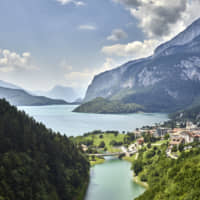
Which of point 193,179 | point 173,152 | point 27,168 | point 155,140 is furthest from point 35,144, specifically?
point 155,140

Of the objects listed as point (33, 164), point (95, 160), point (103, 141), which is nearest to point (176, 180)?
point (33, 164)

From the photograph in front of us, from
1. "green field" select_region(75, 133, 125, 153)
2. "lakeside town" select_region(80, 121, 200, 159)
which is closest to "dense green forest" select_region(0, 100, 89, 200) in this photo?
"lakeside town" select_region(80, 121, 200, 159)

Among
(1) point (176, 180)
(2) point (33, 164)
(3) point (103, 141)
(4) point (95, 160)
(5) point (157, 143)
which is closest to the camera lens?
(1) point (176, 180)

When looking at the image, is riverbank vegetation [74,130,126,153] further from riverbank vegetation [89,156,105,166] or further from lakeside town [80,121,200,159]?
riverbank vegetation [89,156,105,166]

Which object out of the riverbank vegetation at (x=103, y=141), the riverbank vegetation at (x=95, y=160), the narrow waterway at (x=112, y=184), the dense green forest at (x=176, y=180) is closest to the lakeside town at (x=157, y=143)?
the riverbank vegetation at (x=103, y=141)

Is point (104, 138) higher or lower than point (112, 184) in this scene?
higher

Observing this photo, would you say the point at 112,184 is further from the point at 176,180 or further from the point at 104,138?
the point at 104,138
